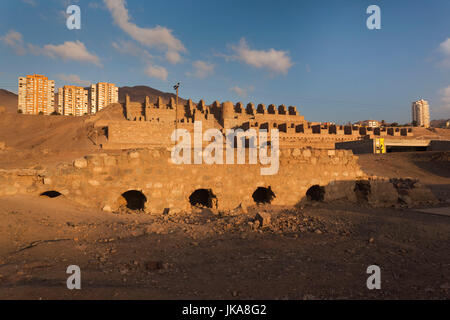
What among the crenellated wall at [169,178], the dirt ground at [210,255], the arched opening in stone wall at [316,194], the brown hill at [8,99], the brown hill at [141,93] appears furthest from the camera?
the brown hill at [141,93]

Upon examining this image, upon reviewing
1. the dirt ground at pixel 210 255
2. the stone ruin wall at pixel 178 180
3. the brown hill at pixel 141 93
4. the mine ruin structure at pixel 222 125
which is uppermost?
the brown hill at pixel 141 93

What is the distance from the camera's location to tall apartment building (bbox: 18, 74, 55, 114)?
97688mm

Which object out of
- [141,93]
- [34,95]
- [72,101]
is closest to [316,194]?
[34,95]

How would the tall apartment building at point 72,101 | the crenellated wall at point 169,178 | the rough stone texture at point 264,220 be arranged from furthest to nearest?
the tall apartment building at point 72,101, the crenellated wall at point 169,178, the rough stone texture at point 264,220

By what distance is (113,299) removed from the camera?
8.00ft

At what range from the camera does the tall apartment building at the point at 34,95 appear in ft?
320

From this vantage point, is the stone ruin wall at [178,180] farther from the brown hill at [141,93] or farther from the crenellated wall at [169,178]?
the brown hill at [141,93]

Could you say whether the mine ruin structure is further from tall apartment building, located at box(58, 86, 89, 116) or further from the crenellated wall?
tall apartment building, located at box(58, 86, 89, 116)

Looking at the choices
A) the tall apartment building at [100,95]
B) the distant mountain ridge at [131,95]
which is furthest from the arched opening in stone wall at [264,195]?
the tall apartment building at [100,95]

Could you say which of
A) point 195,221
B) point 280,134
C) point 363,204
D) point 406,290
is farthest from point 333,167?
point 280,134

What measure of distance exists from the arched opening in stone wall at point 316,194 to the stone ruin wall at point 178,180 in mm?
172

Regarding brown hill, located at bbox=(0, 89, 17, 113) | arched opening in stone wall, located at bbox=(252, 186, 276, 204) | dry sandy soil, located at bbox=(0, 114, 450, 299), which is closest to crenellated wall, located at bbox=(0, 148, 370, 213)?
arched opening in stone wall, located at bbox=(252, 186, 276, 204)

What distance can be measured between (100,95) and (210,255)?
12737cm

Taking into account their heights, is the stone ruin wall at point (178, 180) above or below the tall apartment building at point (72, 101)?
below
